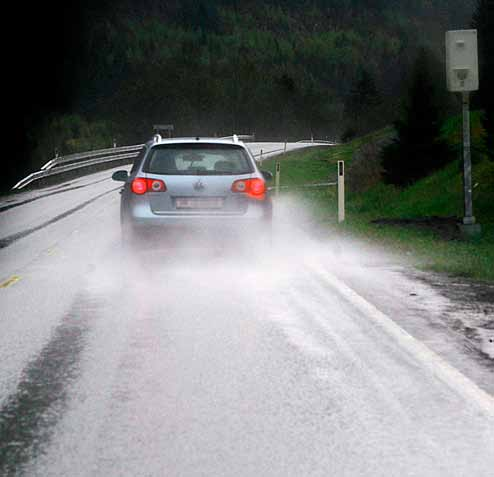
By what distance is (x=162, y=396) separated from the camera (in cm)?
662

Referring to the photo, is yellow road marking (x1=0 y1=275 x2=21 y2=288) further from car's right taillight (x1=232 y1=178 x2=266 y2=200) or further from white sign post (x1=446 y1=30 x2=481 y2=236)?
white sign post (x1=446 y1=30 x2=481 y2=236)

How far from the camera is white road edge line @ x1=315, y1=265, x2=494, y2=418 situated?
6512mm

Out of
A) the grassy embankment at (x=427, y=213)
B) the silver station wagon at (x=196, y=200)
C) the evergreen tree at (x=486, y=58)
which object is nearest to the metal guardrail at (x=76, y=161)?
the grassy embankment at (x=427, y=213)

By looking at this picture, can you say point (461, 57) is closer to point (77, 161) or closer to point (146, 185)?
point (146, 185)

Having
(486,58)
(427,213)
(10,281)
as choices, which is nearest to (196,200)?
(10,281)

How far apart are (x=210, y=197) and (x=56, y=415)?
8.18 metres

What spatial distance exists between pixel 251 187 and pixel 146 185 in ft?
4.66

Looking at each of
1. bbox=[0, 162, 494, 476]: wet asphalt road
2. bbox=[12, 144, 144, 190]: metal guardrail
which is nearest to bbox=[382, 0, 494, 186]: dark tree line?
bbox=[12, 144, 144, 190]: metal guardrail

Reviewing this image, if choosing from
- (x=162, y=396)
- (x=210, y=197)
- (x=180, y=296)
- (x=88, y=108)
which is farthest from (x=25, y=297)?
(x=88, y=108)

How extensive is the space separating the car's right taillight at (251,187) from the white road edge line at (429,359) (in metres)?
3.37

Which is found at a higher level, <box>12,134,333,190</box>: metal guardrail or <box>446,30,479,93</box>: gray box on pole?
<box>446,30,479,93</box>: gray box on pole

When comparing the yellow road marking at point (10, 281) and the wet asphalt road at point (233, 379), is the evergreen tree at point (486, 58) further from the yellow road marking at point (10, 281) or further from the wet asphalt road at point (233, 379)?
the yellow road marking at point (10, 281)

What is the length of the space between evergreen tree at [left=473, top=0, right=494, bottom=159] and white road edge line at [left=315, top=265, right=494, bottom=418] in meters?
15.4

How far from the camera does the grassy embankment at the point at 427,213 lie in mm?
14086
